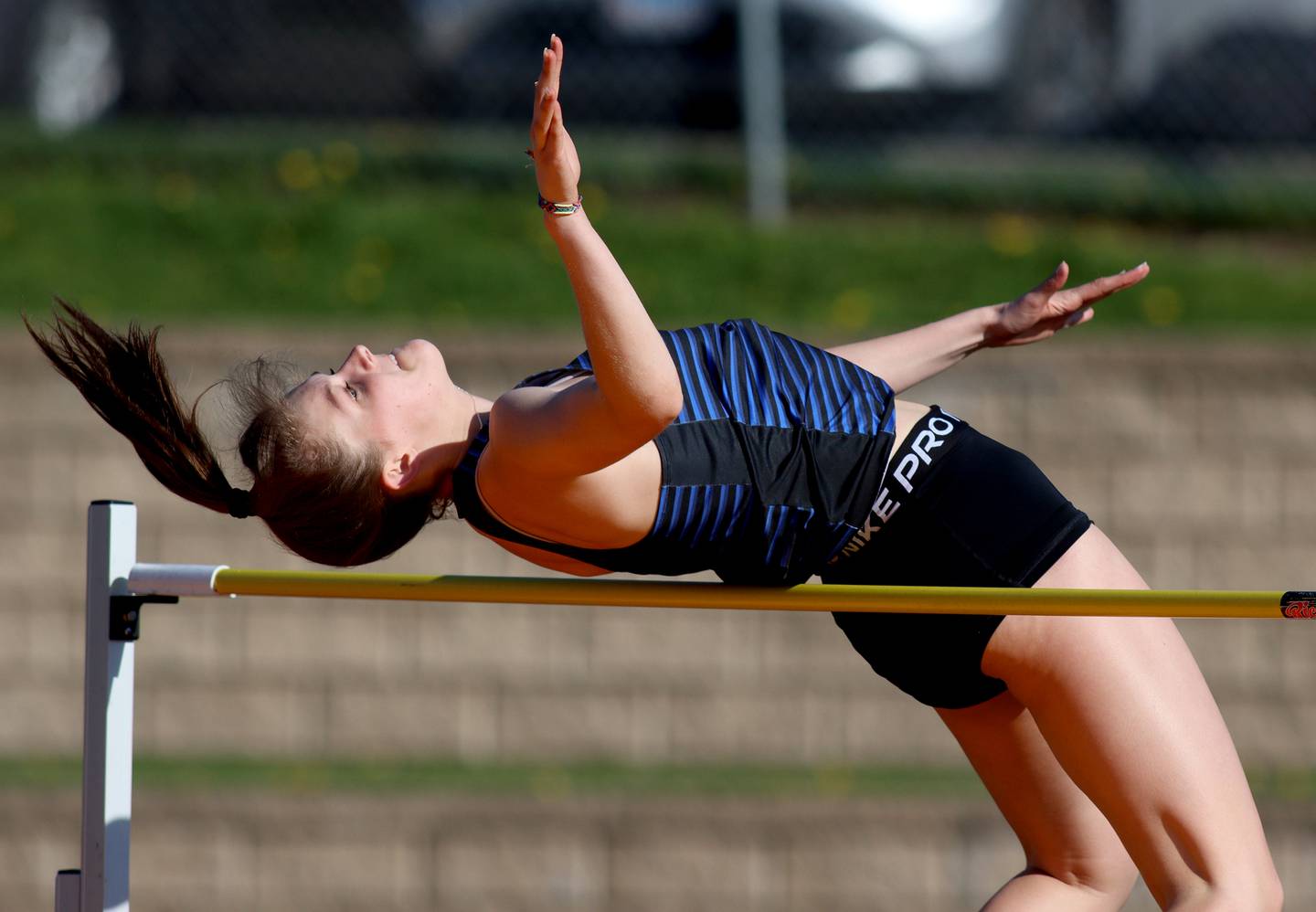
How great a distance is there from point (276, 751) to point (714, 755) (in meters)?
1.26

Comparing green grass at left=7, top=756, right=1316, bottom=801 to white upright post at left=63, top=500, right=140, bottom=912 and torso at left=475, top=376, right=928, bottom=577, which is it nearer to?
white upright post at left=63, top=500, right=140, bottom=912

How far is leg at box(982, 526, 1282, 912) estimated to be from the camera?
238 centimetres

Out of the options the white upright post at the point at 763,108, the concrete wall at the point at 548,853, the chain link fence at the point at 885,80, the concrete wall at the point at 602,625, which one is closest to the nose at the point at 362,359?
the concrete wall at the point at 548,853

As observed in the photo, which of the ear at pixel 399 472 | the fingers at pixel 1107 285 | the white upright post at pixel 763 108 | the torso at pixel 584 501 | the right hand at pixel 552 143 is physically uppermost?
the white upright post at pixel 763 108

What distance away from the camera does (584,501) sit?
2.33m

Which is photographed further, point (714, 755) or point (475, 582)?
point (714, 755)

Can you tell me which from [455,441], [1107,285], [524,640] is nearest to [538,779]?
[524,640]

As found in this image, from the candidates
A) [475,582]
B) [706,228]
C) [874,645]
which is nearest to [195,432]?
[475,582]

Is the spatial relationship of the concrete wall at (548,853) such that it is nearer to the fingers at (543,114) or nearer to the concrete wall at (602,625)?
the concrete wall at (602,625)

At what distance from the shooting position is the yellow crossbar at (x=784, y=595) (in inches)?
92.5

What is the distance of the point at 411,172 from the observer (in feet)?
22.1

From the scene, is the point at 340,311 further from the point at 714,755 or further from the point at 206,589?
the point at 206,589

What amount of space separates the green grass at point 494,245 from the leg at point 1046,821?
8.63ft

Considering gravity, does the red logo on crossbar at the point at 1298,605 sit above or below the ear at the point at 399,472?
below
